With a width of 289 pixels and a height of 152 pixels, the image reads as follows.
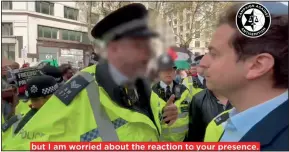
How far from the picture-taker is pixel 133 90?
1.01 m

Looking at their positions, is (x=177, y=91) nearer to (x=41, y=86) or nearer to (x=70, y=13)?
(x=41, y=86)

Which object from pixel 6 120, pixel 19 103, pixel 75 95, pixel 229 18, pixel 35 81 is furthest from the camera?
pixel 19 103

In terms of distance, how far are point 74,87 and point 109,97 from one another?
0.37ft

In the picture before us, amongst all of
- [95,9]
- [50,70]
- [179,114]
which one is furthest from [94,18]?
[179,114]

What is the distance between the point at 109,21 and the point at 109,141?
1.26 feet

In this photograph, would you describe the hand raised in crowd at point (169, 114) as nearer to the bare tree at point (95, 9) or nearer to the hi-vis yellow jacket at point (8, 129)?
the bare tree at point (95, 9)

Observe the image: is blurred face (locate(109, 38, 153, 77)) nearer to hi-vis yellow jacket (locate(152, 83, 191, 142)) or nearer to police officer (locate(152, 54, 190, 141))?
police officer (locate(152, 54, 190, 141))

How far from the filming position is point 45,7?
3.31 feet

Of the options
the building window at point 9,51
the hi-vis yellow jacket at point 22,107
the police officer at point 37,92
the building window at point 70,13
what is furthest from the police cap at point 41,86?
the building window at point 70,13

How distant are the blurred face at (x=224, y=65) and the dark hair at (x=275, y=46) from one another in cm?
2

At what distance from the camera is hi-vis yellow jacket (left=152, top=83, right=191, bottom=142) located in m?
1.12

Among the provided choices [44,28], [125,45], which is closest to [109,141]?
Result: [125,45]

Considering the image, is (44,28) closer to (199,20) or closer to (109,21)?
(109,21)

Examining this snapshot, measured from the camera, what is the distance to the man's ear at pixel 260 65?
2.19ft
